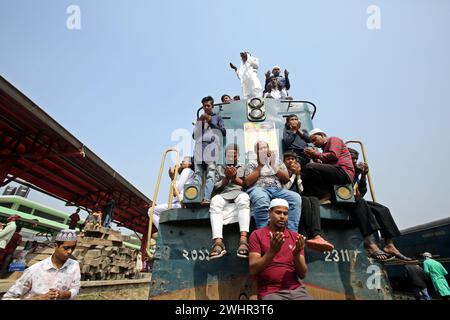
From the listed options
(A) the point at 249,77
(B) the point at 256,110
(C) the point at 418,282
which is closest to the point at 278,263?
(B) the point at 256,110

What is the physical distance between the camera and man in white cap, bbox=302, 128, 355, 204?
2875 millimetres

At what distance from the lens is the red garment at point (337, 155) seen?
3.02 m

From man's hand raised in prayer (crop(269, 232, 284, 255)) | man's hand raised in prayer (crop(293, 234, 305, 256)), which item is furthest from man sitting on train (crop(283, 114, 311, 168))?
man's hand raised in prayer (crop(269, 232, 284, 255))

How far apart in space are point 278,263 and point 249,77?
14.1ft

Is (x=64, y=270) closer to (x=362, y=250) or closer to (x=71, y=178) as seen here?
(x=362, y=250)

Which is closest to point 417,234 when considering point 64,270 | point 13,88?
point 64,270

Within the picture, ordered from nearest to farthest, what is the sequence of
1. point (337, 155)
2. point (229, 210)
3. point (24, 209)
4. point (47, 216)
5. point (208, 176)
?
point (229, 210) < point (337, 155) < point (208, 176) < point (24, 209) < point (47, 216)

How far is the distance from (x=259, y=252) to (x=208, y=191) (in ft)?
3.86

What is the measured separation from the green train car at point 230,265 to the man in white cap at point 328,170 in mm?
295

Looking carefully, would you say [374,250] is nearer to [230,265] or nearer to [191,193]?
[230,265]

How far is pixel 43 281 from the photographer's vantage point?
8.41ft

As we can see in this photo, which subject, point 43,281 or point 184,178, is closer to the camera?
point 43,281

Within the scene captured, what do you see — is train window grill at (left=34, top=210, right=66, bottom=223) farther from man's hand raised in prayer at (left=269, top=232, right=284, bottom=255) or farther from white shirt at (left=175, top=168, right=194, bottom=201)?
man's hand raised in prayer at (left=269, top=232, right=284, bottom=255)
